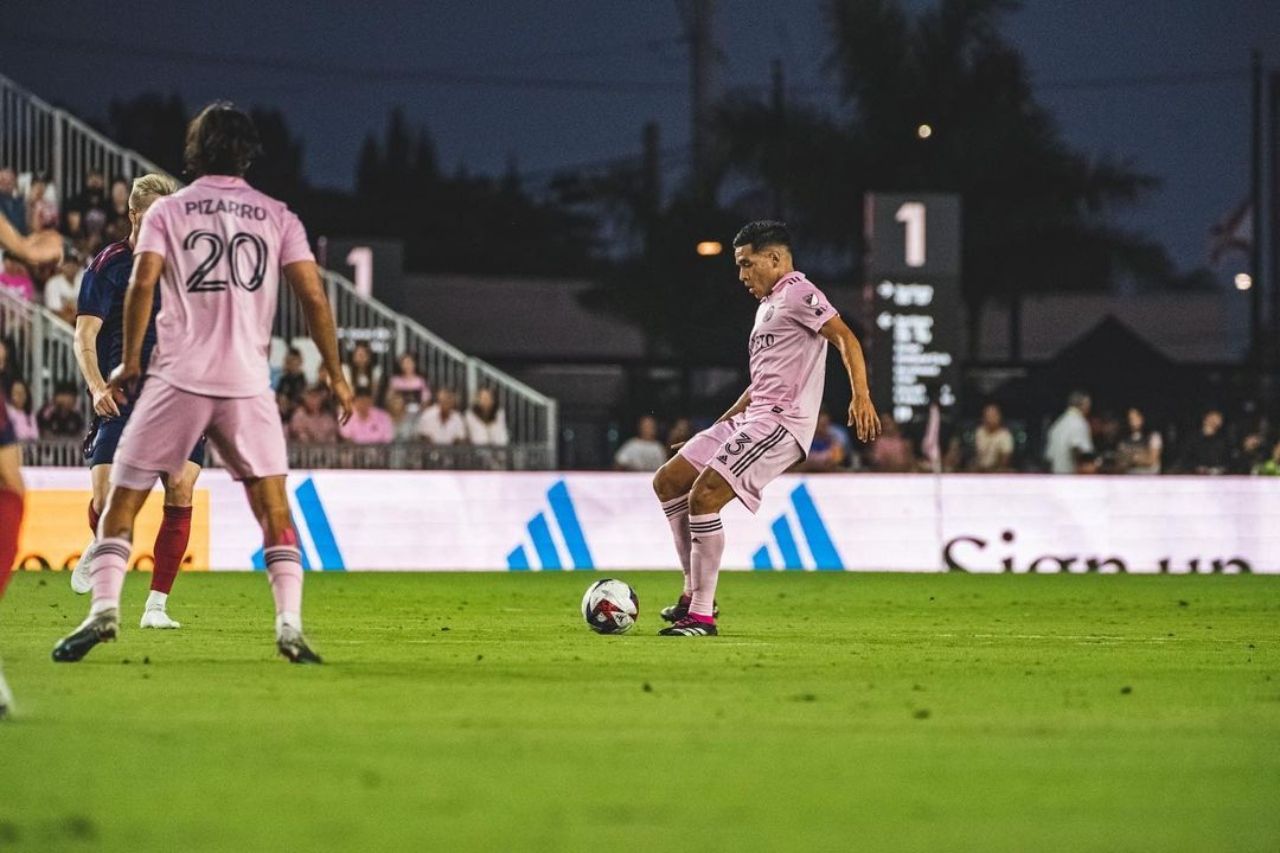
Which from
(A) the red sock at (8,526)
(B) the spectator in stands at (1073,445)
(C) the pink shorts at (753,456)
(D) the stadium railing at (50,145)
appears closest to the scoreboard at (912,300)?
(B) the spectator in stands at (1073,445)

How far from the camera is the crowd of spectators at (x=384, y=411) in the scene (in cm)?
2442

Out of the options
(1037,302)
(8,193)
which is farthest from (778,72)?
(8,193)

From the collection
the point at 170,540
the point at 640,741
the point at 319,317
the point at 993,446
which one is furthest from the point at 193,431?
the point at 993,446

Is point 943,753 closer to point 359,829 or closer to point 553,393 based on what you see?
point 359,829

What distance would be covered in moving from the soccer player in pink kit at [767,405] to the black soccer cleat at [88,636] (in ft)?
12.1

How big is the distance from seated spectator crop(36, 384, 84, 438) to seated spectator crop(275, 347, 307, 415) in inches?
102

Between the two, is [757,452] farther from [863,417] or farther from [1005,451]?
[1005,451]

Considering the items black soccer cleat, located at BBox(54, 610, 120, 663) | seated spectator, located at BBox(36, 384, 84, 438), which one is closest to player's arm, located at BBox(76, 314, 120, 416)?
black soccer cleat, located at BBox(54, 610, 120, 663)

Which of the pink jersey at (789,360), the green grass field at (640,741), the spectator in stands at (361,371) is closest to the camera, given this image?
the green grass field at (640,741)

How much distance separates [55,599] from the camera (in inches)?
598

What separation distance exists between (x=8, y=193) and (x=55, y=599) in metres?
8.67

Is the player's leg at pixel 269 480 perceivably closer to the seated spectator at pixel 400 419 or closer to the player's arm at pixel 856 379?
the player's arm at pixel 856 379

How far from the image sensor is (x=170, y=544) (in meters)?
11.9

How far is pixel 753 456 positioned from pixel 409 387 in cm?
1458
